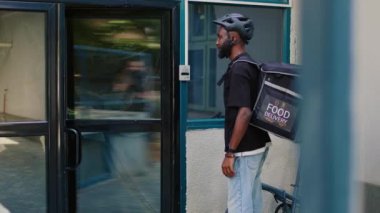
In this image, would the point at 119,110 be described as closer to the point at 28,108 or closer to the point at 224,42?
the point at 28,108

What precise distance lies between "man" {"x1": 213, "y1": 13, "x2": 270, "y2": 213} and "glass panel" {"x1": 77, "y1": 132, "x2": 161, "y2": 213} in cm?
106

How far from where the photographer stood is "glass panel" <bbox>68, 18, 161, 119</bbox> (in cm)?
441

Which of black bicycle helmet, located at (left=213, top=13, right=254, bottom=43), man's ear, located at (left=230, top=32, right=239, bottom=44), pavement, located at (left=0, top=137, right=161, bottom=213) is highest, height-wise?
black bicycle helmet, located at (left=213, top=13, right=254, bottom=43)

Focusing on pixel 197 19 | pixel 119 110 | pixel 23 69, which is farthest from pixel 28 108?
pixel 197 19

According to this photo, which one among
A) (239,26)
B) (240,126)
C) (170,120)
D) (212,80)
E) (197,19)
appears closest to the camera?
(240,126)

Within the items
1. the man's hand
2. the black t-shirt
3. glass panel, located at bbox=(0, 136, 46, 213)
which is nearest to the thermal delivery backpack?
the black t-shirt

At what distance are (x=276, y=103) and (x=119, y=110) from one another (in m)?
1.38

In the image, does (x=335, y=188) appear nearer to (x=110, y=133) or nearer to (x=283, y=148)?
(x=110, y=133)

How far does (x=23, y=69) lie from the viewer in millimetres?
4219

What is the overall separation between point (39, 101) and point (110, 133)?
60 cm

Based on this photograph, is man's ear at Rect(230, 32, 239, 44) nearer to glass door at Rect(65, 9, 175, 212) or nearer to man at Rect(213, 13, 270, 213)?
man at Rect(213, 13, 270, 213)

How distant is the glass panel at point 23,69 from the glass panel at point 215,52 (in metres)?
1.17

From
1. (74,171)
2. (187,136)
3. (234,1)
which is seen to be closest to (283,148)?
(187,136)

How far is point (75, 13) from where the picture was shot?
4.34 m
